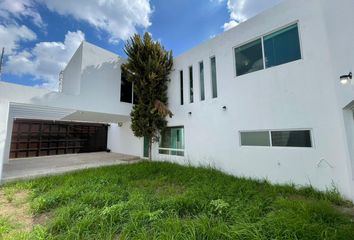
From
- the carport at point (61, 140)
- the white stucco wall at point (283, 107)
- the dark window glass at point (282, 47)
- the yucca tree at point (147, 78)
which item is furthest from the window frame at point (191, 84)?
the carport at point (61, 140)

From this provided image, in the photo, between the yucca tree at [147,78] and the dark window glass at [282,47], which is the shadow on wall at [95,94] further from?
the dark window glass at [282,47]

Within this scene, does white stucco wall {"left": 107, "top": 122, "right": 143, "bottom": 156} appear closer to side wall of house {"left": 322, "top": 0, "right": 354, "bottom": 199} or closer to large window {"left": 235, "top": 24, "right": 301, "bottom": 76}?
large window {"left": 235, "top": 24, "right": 301, "bottom": 76}

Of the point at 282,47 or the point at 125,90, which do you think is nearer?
the point at 282,47

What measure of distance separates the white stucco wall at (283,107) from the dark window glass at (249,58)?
256 mm

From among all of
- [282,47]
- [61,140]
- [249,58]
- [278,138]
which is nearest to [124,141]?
[61,140]

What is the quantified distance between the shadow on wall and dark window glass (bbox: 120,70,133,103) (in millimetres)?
350

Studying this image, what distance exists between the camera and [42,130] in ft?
43.0

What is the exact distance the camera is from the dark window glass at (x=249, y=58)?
20.6 ft

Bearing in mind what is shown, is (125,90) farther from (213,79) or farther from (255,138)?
(255,138)

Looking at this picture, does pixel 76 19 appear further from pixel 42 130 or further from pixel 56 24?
pixel 42 130

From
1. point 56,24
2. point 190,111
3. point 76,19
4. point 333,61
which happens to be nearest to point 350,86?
point 333,61

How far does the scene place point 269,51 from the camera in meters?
6.01

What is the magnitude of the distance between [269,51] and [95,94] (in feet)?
28.3

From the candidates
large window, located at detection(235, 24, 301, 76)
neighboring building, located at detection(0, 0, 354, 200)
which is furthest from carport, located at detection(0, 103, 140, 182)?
large window, located at detection(235, 24, 301, 76)
